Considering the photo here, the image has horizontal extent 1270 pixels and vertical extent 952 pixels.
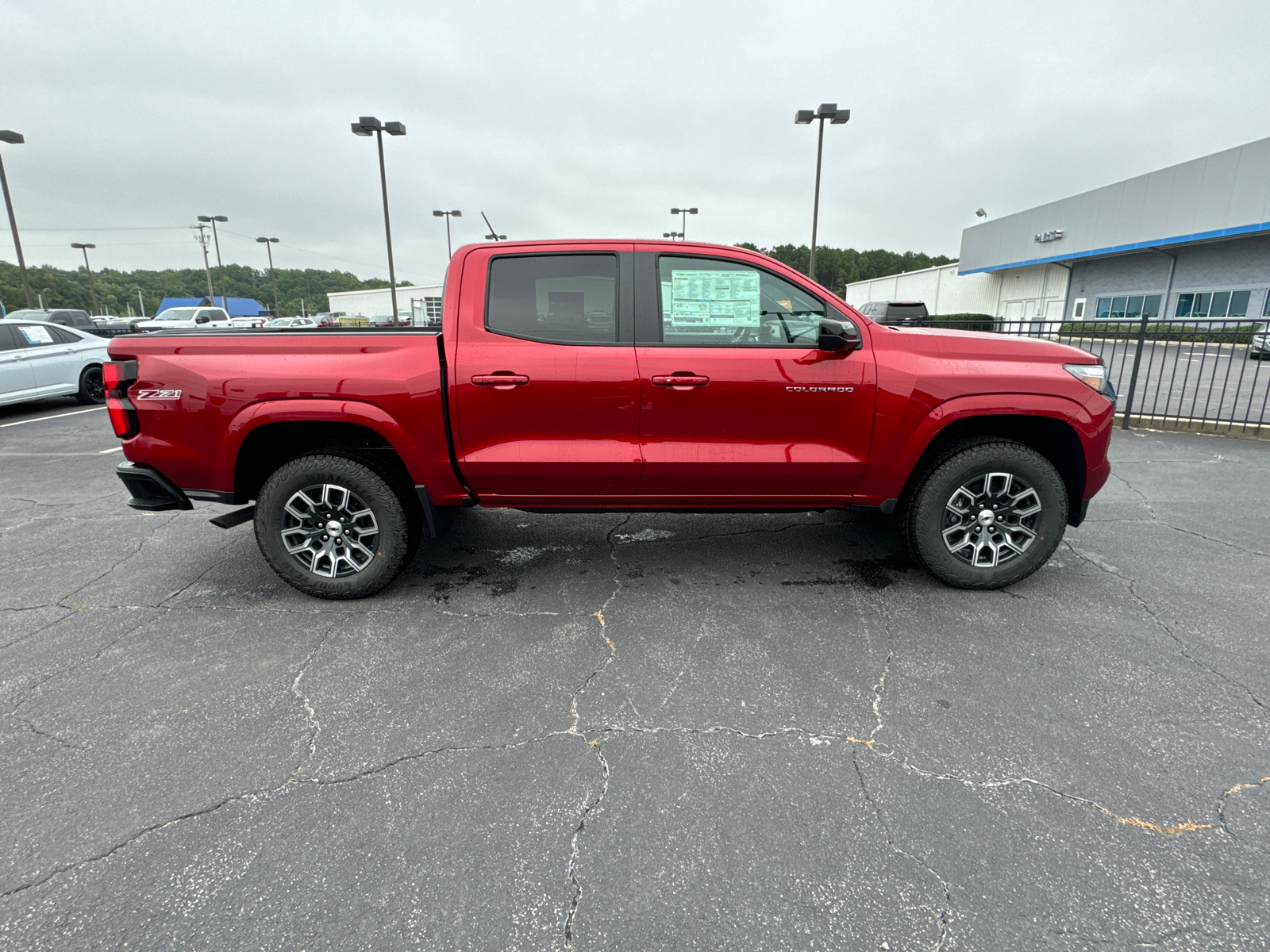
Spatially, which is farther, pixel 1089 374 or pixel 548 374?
pixel 1089 374

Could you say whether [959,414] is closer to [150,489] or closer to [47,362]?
[150,489]

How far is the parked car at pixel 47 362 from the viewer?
32.6 ft

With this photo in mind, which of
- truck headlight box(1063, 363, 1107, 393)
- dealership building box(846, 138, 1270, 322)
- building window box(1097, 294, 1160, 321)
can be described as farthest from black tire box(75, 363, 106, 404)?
building window box(1097, 294, 1160, 321)

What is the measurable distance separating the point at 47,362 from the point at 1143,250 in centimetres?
4134

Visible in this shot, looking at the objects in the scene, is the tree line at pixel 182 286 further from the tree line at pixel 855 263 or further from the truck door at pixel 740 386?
the truck door at pixel 740 386

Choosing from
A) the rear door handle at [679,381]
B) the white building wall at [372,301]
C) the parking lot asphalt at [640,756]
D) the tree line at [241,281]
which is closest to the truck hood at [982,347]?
the rear door handle at [679,381]

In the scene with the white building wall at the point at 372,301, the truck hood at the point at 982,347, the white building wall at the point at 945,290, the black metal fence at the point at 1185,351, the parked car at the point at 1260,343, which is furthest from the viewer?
the white building wall at the point at 372,301

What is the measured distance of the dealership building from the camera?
84.4 feet

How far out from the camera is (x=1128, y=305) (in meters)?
32.9

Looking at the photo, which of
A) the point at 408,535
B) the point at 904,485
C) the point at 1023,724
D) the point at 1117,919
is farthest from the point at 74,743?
the point at 904,485

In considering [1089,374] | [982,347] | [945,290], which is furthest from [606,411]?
[945,290]

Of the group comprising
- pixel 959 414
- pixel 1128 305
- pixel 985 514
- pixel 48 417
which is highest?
pixel 1128 305

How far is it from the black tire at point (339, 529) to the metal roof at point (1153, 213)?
113 ft

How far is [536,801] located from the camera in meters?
2.15
